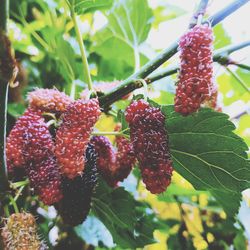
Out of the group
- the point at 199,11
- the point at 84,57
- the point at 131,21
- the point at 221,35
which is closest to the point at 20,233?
the point at 84,57

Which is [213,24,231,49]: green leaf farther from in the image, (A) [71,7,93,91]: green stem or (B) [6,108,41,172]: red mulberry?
(B) [6,108,41,172]: red mulberry

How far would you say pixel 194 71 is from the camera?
530 mm

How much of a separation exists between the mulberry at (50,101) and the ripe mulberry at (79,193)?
94 mm

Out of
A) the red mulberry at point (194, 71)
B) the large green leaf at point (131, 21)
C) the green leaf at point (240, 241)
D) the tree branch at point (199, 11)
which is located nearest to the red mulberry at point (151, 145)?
the red mulberry at point (194, 71)

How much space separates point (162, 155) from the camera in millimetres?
548

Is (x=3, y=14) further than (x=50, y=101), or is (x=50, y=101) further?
(x=50, y=101)

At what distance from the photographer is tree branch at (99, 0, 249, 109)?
0.62 meters

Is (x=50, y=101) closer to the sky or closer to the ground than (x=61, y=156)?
closer to the sky

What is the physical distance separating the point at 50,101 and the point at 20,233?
22 centimetres

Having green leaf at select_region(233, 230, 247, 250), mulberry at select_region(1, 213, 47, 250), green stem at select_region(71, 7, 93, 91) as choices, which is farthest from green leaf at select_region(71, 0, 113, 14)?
green leaf at select_region(233, 230, 247, 250)

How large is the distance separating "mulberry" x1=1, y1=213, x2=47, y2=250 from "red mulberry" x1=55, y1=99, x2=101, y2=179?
11 centimetres

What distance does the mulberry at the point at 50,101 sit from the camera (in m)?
0.72

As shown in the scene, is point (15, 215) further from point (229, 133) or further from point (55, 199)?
point (229, 133)

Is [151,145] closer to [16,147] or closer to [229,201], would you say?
[16,147]
